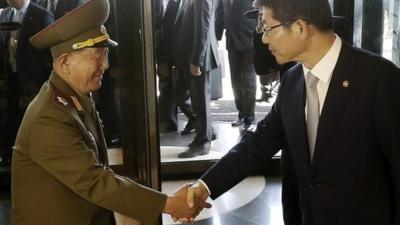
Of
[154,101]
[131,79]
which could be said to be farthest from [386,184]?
[131,79]

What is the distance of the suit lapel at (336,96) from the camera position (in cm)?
162

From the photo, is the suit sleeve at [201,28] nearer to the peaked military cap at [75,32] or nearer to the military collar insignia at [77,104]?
the peaked military cap at [75,32]

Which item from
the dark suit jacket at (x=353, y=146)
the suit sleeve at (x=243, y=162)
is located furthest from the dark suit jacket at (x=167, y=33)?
the dark suit jacket at (x=353, y=146)

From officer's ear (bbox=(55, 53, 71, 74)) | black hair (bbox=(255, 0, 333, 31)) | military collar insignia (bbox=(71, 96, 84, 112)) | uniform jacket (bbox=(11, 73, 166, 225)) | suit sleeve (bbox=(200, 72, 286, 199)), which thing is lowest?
suit sleeve (bbox=(200, 72, 286, 199))

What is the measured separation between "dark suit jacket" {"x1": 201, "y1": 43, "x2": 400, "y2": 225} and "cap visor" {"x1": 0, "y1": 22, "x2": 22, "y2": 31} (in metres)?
2.58

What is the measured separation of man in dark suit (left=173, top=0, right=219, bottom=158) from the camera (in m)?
4.05

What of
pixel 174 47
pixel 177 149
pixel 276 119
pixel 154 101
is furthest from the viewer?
pixel 177 149

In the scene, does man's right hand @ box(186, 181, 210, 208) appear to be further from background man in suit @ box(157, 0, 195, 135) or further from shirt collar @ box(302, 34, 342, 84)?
background man in suit @ box(157, 0, 195, 135)

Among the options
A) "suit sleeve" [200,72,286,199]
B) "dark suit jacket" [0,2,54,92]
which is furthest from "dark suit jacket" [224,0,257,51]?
"suit sleeve" [200,72,286,199]

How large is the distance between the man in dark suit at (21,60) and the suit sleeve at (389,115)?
9.01 ft

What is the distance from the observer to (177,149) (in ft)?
14.5

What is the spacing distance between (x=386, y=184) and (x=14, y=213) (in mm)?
1163

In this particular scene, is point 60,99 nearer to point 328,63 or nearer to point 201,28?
point 328,63

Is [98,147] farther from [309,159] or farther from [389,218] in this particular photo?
[389,218]
